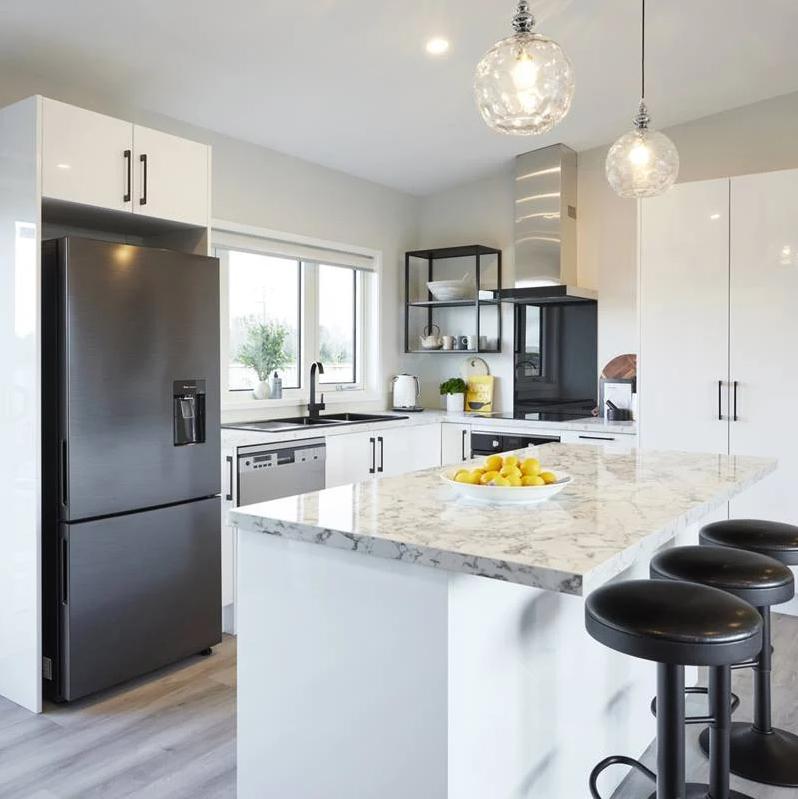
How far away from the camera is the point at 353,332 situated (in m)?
5.19

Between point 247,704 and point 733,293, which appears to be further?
point 733,293

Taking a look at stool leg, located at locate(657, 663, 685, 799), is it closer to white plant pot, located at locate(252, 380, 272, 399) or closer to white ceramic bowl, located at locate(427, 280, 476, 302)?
white plant pot, located at locate(252, 380, 272, 399)

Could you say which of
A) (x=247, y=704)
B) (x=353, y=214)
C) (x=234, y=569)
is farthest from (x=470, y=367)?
(x=247, y=704)

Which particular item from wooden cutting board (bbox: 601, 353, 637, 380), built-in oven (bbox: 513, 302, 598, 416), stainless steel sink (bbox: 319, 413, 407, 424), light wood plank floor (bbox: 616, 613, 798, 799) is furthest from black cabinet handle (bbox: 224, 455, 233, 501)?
wooden cutting board (bbox: 601, 353, 637, 380)

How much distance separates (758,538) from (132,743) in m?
2.10

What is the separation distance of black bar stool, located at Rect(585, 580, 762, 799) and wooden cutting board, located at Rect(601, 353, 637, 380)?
132 inches

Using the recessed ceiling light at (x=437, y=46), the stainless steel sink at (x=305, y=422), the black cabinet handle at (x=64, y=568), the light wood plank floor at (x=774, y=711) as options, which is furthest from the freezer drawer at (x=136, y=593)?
the recessed ceiling light at (x=437, y=46)

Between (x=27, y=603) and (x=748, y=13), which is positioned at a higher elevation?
(x=748, y=13)

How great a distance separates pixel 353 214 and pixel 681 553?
3.54m

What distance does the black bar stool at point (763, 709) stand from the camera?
7.20 ft

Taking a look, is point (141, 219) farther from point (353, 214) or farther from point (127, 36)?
point (353, 214)

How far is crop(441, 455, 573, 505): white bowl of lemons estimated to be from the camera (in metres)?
1.89

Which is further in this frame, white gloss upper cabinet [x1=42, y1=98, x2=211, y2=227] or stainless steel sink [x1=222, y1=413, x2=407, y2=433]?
stainless steel sink [x1=222, y1=413, x2=407, y2=433]

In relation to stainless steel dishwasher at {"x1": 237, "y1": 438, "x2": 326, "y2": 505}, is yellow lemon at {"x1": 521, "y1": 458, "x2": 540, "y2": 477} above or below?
above
